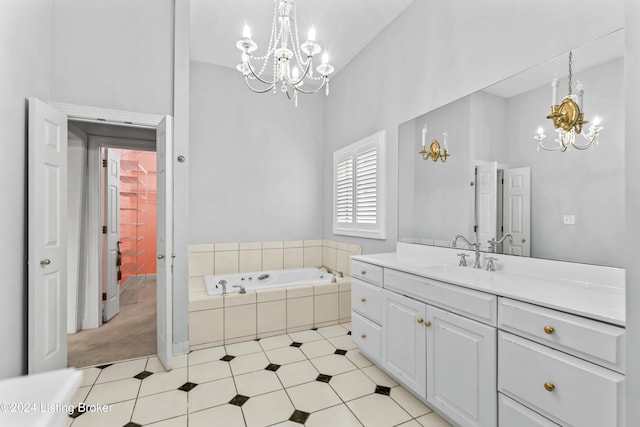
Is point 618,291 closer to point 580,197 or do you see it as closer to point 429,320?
point 580,197

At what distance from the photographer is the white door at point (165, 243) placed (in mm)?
2373

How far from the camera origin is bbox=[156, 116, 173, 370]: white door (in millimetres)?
2373

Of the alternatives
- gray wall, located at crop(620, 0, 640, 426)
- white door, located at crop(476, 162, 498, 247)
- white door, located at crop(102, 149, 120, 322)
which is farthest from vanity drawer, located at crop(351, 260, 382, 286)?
white door, located at crop(102, 149, 120, 322)

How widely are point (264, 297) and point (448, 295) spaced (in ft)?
6.24

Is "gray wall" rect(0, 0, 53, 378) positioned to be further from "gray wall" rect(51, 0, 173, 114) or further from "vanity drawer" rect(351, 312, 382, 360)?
"vanity drawer" rect(351, 312, 382, 360)

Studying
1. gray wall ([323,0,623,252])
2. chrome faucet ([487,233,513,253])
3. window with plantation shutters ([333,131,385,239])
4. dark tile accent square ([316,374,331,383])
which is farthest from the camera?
window with plantation shutters ([333,131,385,239])

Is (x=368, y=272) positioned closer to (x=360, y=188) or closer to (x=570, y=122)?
(x=360, y=188)

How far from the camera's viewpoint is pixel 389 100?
3.00 metres

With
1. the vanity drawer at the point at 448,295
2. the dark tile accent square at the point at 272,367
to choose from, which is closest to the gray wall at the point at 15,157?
the dark tile accent square at the point at 272,367

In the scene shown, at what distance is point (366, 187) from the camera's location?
332 centimetres

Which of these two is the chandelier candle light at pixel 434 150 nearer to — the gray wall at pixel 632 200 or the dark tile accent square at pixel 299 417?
the gray wall at pixel 632 200

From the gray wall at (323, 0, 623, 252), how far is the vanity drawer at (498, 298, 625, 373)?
4.64ft

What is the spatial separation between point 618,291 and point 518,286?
0.41m

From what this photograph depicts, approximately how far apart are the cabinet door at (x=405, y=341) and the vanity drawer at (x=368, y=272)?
140 mm
